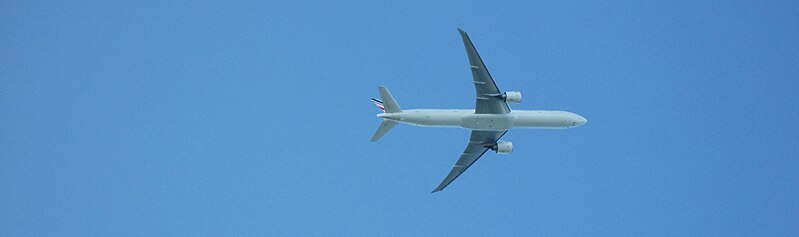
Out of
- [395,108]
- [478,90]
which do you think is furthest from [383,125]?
[478,90]

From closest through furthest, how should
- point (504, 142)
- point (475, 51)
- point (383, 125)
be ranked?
point (475, 51) < point (383, 125) < point (504, 142)

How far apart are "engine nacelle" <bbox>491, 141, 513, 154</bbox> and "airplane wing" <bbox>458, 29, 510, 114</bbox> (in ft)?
16.8

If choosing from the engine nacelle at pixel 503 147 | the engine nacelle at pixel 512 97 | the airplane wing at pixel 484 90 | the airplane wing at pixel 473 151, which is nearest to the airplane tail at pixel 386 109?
the airplane wing at pixel 484 90

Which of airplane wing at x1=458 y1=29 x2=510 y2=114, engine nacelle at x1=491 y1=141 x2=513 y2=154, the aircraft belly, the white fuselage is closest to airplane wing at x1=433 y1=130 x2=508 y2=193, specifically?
engine nacelle at x1=491 y1=141 x2=513 y2=154

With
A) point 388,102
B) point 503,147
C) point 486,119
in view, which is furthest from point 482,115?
point 388,102

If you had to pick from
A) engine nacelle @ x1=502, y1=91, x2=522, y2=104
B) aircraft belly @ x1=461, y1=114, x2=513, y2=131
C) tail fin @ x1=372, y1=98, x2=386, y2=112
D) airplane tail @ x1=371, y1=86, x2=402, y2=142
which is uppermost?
tail fin @ x1=372, y1=98, x2=386, y2=112

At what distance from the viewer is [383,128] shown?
7444 centimetres

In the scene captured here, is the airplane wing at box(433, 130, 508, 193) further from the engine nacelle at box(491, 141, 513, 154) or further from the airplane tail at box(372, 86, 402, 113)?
the airplane tail at box(372, 86, 402, 113)

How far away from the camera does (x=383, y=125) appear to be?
74.4m

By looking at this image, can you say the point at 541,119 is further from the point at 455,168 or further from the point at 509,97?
the point at 455,168

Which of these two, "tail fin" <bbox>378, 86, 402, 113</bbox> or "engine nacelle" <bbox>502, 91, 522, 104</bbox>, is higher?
"tail fin" <bbox>378, 86, 402, 113</bbox>

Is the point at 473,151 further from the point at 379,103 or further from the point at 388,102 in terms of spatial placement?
the point at 388,102

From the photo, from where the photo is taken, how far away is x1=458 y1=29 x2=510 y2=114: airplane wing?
7079 centimetres

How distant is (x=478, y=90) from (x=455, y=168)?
36.0ft
